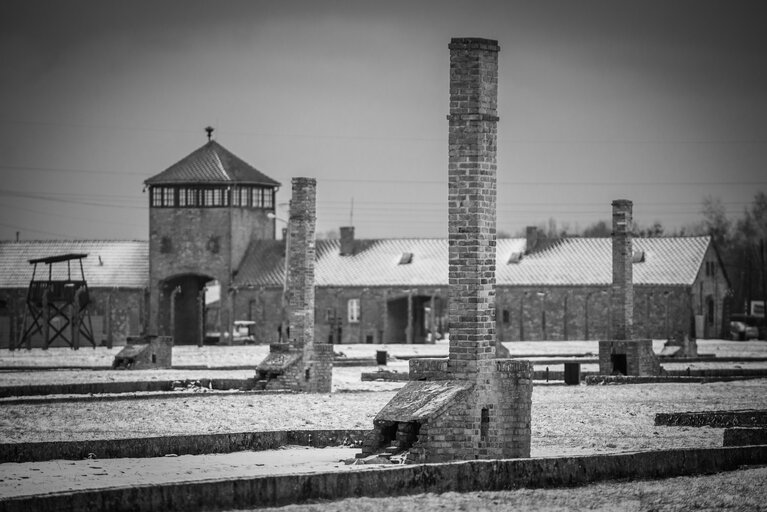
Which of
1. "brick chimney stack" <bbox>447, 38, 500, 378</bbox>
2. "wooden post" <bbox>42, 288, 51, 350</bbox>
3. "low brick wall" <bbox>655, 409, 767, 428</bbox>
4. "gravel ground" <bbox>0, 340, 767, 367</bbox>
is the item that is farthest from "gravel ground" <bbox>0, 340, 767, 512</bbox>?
"wooden post" <bbox>42, 288, 51, 350</bbox>

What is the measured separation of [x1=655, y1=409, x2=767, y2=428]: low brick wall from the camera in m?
21.5

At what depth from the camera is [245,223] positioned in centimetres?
7825

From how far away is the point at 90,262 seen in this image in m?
81.0

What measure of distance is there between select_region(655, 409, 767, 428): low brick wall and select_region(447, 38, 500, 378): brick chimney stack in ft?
19.9

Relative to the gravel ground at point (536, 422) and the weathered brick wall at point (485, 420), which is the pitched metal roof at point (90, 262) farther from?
the weathered brick wall at point (485, 420)

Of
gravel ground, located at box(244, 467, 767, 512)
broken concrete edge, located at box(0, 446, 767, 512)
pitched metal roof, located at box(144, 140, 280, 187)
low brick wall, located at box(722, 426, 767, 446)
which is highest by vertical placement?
pitched metal roof, located at box(144, 140, 280, 187)

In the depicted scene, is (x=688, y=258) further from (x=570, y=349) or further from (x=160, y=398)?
(x=160, y=398)

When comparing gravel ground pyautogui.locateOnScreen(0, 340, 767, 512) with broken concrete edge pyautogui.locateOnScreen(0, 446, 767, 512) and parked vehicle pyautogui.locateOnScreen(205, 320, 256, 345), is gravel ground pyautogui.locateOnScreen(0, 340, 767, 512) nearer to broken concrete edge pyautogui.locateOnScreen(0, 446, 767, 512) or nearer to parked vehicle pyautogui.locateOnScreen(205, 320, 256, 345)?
broken concrete edge pyautogui.locateOnScreen(0, 446, 767, 512)

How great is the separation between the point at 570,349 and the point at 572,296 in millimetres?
13497

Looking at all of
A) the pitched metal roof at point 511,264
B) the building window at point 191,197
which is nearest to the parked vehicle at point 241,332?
the pitched metal roof at point 511,264

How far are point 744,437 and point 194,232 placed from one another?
60286 mm

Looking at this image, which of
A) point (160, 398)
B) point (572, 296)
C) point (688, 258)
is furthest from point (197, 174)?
point (160, 398)

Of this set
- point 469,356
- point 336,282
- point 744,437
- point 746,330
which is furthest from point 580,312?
point 469,356

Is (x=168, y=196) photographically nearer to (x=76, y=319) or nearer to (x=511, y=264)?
(x=76, y=319)
